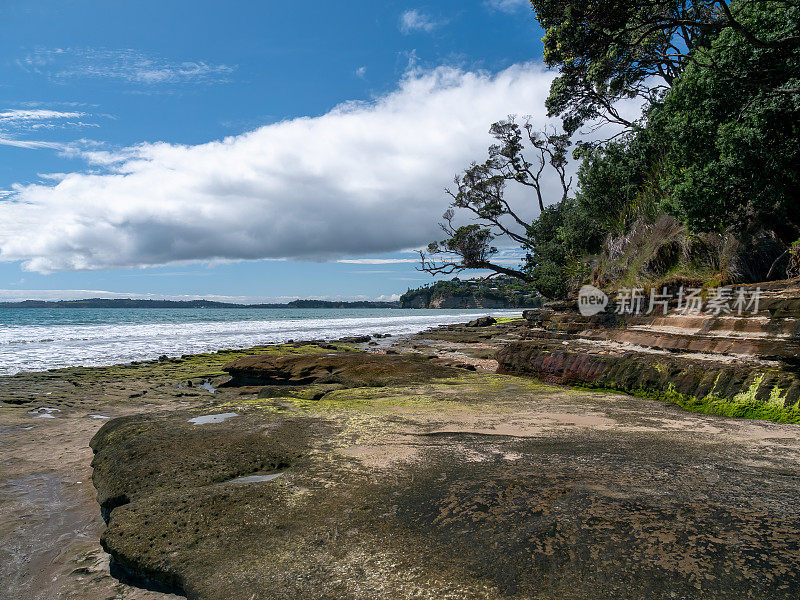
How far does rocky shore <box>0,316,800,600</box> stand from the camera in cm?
206

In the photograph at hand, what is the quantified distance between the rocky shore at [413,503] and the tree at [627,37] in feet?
18.9

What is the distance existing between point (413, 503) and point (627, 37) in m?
16.6

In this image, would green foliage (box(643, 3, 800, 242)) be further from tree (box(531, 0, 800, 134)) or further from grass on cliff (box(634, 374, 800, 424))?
grass on cliff (box(634, 374, 800, 424))

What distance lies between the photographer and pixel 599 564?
6.72ft

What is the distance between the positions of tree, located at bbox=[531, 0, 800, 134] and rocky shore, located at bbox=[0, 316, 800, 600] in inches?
226

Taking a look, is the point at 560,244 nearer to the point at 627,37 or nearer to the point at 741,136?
the point at 627,37

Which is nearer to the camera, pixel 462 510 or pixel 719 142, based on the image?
pixel 462 510

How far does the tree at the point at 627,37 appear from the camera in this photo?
763cm

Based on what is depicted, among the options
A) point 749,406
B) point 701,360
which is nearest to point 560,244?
point 701,360

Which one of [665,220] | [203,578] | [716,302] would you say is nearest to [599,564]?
[203,578]

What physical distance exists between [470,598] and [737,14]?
41.8 ft

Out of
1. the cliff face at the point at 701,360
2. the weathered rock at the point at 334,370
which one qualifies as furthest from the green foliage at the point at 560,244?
the weathered rock at the point at 334,370

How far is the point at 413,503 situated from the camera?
9.14ft

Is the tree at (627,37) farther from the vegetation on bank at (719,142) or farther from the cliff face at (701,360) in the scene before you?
the cliff face at (701,360)
